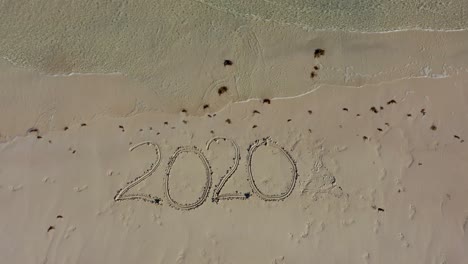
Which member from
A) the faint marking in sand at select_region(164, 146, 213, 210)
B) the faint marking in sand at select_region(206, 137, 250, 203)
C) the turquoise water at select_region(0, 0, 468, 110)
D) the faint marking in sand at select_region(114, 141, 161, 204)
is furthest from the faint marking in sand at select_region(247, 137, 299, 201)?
the faint marking in sand at select_region(114, 141, 161, 204)

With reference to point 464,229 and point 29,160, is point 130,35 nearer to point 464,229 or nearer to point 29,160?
point 29,160

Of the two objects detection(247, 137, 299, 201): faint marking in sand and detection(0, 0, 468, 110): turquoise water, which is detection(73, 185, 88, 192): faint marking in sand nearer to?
detection(0, 0, 468, 110): turquoise water

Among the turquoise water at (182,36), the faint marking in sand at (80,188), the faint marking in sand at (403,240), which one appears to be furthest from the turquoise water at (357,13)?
the faint marking in sand at (80,188)

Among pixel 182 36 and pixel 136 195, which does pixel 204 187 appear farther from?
pixel 182 36

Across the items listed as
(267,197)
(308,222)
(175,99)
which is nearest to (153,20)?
(175,99)

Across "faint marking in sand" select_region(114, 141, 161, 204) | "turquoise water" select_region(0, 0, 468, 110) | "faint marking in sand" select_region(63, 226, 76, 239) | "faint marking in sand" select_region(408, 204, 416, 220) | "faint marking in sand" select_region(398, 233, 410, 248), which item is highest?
"turquoise water" select_region(0, 0, 468, 110)

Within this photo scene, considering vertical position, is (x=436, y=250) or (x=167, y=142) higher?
(x=167, y=142)

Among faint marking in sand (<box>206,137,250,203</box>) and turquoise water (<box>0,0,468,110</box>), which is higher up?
turquoise water (<box>0,0,468,110</box>)

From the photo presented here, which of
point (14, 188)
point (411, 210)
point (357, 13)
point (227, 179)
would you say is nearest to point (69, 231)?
point (14, 188)
